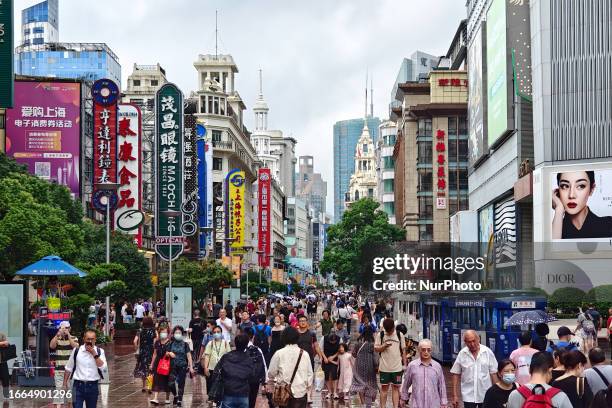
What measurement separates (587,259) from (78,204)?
2674 centimetres

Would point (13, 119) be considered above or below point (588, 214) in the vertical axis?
above

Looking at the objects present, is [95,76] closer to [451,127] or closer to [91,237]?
[451,127]

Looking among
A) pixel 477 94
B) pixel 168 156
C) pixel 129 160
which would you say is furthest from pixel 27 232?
pixel 477 94

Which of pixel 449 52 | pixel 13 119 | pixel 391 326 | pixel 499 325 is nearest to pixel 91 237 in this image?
pixel 13 119

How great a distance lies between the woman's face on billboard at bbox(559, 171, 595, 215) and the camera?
60125 millimetres

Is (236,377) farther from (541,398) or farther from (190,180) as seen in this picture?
(190,180)

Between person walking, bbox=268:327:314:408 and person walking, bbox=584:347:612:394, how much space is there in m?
3.85

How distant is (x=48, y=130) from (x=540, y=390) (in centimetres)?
6090

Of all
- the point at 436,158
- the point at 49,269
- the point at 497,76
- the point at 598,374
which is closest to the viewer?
the point at 598,374

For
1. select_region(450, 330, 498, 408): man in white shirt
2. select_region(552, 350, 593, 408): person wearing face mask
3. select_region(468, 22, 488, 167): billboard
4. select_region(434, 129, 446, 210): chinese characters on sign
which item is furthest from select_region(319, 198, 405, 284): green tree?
select_region(552, 350, 593, 408): person wearing face mask

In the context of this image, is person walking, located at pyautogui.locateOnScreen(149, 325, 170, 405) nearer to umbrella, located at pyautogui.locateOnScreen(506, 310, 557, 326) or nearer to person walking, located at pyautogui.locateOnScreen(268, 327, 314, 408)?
person walking, located at pyautogui.locateOnScreen(268, 327, 314, 408)

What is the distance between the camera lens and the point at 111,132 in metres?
54.3

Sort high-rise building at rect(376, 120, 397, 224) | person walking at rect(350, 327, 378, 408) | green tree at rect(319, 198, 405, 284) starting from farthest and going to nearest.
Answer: high-rise building at rect(376, 120, 397, 224)
green tree at rect(319, 198, 405, 284)
person walking at rect(350, 327, 378, 408)

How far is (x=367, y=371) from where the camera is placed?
60.2 feet
